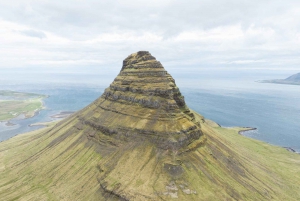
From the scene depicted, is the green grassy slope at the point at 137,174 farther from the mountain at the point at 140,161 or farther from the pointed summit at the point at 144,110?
the pointed summit at the point at 144,110

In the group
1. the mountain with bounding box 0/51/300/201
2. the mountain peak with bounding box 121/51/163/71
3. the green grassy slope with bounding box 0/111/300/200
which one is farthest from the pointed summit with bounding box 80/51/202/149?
the green grassy slope with bounding box 0/111/300/200

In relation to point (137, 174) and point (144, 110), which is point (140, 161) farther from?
point (144, 110)

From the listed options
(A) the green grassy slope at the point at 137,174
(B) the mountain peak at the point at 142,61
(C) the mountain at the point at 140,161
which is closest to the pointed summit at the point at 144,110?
(B) the mountain peak at the point at 142,61

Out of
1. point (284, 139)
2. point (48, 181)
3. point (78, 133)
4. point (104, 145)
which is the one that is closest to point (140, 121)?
point (104, 145)

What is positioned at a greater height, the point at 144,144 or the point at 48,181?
the point at 144,144

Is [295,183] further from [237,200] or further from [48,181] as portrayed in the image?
[48,181]

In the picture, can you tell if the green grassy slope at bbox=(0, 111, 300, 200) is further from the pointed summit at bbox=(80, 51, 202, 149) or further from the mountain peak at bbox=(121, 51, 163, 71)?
the mountain peak at bbox=(121, 51, 163, 71)
